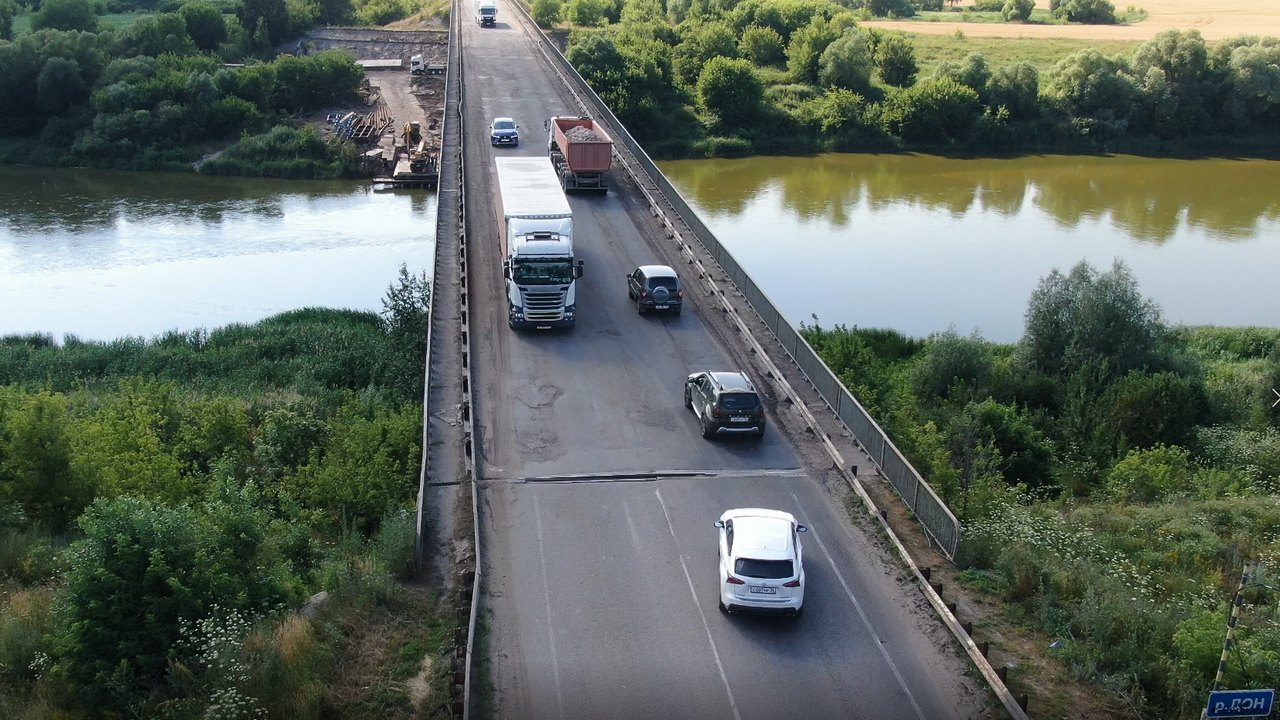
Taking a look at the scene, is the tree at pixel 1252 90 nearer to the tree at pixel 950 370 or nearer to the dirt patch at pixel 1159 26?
the dirt patch at pixel 1159 26

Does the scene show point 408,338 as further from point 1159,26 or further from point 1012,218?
point 1159,26

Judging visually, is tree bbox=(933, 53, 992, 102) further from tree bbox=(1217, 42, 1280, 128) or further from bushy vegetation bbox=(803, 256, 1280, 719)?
bushy vegetation bbox=(803, 256, 1280, 719)

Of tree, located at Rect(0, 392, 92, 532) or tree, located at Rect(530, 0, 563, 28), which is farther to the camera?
tree, located at Rect(530, 0, 563, 28)

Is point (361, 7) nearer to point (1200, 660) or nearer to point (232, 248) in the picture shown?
point (232, 248)

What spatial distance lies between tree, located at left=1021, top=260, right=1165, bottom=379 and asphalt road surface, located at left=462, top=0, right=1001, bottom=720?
1103cm

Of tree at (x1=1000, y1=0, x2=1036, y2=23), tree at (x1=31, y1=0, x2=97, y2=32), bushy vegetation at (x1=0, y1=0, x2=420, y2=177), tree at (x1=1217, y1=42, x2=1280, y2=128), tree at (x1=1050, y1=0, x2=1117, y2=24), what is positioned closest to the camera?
bushy vegetation at (x1=0, y1=0, x2=420, y2=177)

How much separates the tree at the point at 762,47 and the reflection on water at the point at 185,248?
37.6 metres

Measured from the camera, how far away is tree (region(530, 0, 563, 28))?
9206cm

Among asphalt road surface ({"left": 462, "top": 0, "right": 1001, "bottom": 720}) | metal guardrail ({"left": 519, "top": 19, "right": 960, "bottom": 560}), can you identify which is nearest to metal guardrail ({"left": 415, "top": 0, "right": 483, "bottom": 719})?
asphalt road surface ({"left": 462, "top": 0, "right": 1001, "bottom": 720})

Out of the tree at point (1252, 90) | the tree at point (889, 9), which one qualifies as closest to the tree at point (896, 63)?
the tree at point (1252, 90)

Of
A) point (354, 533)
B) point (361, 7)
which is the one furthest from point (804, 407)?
point (361, 7)

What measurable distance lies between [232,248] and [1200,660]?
157ft

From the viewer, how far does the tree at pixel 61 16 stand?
83562mm

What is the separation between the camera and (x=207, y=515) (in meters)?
20.5
